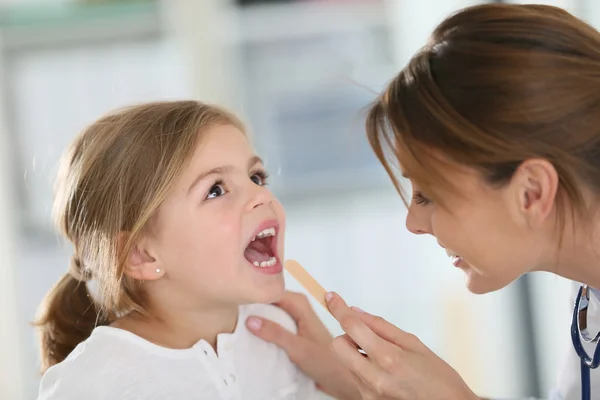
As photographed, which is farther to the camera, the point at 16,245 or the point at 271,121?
the point at 271,121

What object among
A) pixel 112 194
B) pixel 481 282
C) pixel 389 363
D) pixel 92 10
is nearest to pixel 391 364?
pixel 389 363

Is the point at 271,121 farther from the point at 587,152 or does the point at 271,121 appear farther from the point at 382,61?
the point at 587,152

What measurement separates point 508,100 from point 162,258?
688mm

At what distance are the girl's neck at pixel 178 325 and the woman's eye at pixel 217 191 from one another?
22cm

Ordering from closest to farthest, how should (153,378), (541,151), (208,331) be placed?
(541,151)
(153,378)
(208,331)

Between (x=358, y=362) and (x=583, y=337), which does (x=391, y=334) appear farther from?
(x=583, y=337)

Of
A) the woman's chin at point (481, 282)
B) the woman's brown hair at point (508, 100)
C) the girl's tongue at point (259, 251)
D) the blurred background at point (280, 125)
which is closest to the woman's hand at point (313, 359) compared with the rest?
the girl's tongue at point (259, 251)

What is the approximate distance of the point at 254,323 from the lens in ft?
5.10

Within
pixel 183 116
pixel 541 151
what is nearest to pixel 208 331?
pixel 183 116

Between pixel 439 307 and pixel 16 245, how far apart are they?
5.84 ft

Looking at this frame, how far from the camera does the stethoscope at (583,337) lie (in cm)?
129

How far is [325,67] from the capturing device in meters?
3.49

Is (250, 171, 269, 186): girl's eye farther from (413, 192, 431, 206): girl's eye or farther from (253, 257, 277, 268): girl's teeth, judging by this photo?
(413, 192, 431, 206): girl's eye

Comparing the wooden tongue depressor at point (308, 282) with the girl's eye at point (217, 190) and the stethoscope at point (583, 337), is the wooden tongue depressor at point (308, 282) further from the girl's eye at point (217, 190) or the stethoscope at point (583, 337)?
the stethoscope at point (583, 337)
